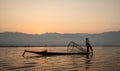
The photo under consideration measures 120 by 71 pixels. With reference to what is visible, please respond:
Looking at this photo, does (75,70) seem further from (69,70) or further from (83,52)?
(83,52)

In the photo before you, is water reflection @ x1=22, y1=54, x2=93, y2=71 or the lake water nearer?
the lake water

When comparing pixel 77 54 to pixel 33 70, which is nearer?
pixel 33 70

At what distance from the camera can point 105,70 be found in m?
24.2

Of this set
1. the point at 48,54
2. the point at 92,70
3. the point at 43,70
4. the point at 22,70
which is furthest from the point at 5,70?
the point at 48,54

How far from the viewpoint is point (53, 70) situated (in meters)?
24.5

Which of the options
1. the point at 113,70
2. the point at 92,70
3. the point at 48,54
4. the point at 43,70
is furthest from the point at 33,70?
the point at 48,54

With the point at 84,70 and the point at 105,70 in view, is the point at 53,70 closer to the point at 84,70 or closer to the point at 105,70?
the point at 84,70

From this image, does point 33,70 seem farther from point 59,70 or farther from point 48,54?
point 48,54

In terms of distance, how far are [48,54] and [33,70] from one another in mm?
24895

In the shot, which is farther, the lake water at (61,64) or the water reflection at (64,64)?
the water reflection at (64,64)

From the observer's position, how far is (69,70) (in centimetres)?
2436

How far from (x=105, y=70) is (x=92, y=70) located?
51.6 inches

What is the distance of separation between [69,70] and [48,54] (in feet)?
83.6

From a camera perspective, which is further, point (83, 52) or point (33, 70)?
point (83, 52)
